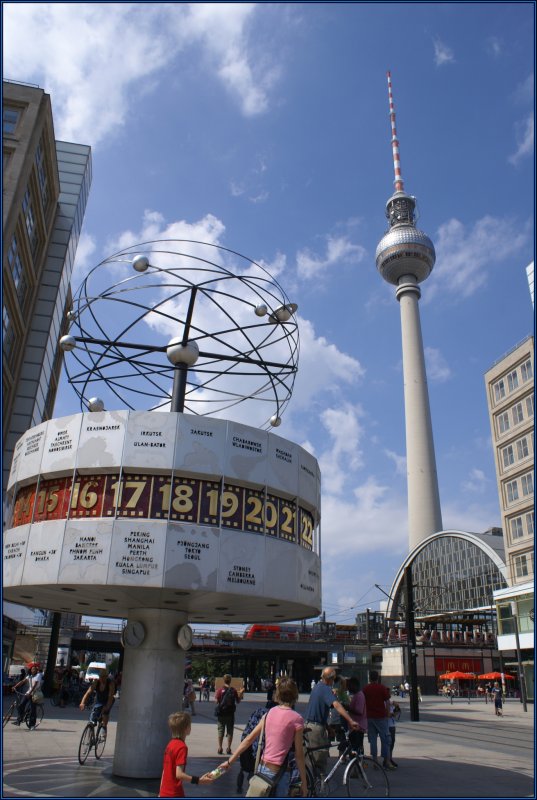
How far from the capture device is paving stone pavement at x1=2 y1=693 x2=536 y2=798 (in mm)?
10812

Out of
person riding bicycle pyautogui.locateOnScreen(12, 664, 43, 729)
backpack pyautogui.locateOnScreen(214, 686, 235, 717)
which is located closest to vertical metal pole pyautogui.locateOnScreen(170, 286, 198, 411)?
backpack pyautogui.locateOnScreen(214, 686, 235, 717)

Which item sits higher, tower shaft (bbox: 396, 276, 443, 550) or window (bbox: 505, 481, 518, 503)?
tower shaft (bbox: 396, 276, 443, 550)

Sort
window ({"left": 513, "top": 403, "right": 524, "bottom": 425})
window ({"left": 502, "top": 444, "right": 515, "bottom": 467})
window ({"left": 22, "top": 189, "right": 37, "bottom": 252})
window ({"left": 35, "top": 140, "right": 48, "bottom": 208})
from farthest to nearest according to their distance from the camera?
1. window ({"left": 502, "top": 444, "right": 515, "bottom": 467})
2. window ({"left": 513, "top": 403, "right": 524, "bottom": 425})
3. window ({"left": 35, "top": 140, "right": 48, "bottom": 208})
4. window ({"left": 22, "top": 189, "right": 37, "bottom": 252})

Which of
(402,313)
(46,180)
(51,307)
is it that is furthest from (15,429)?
(402,313)

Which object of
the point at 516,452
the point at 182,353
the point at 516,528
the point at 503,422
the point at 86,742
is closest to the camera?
the point at 86,742

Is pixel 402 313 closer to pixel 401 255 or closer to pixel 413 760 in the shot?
pixel 401 255

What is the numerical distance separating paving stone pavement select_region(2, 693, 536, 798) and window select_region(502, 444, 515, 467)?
33488 millimetres

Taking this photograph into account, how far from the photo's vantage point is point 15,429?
142 ft

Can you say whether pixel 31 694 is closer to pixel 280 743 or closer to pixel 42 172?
pixel 280 743

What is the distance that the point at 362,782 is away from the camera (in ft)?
34.7

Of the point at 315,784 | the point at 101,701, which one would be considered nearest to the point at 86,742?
the point at 101,701

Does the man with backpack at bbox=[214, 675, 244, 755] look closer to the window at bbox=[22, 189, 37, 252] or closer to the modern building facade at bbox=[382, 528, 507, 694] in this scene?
the window at bbox=[22, 189, 37, 252]

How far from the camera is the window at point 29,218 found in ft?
131

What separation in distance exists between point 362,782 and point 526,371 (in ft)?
158
